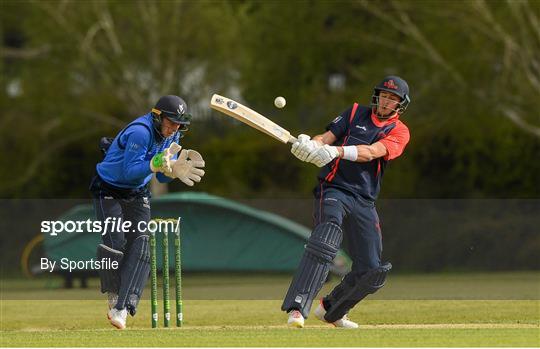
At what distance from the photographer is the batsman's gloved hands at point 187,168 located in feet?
32.0

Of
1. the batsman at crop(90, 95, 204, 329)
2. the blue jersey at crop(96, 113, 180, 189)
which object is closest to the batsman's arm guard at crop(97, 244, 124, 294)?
the batsman at crop(90, 95, 204, 329)

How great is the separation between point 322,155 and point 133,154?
1.34 meters

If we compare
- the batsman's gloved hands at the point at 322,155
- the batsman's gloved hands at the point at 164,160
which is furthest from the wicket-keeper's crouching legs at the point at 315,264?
the batsman's gloved hands at the point at 164,160

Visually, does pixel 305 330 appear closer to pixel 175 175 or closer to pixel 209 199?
pixel 175 175

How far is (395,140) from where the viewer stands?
9.97 metres

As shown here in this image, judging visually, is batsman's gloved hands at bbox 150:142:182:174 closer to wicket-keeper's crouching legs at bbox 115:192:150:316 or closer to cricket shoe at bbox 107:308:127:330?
wicket-keeper's crouching legs at bbox 115:192:150:316

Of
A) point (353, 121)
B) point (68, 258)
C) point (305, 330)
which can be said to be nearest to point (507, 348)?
point (305, 330)

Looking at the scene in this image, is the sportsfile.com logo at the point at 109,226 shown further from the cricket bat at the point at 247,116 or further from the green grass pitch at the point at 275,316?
the cricket bat at the point at 247,116

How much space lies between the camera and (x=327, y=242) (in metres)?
9.64

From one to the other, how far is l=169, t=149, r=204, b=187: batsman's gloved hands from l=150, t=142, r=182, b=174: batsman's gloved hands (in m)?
0.05

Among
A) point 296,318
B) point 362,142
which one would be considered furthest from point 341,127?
point 296,318

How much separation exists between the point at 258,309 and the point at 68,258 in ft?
6.59

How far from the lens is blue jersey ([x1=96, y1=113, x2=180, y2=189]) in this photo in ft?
32.6

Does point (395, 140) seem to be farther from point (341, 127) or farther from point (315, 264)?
point (315, 264)
